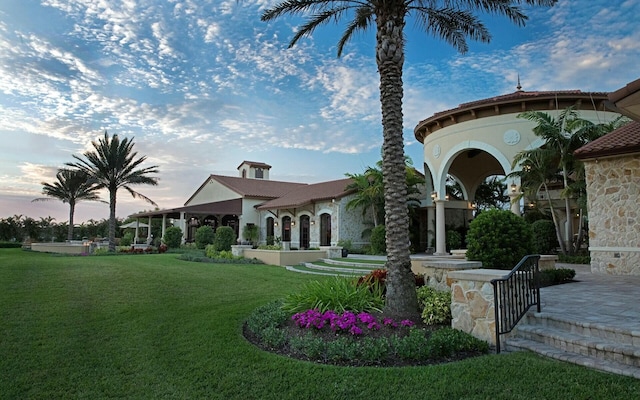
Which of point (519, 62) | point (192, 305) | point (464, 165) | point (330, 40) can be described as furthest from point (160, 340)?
point (464, 165)

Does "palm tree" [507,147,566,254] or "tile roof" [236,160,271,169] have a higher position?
"tile roof" [236,160,271,169]

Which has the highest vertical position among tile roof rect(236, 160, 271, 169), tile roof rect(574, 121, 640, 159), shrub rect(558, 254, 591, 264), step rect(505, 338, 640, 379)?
tile roof rect(236, 160, 271, 169)

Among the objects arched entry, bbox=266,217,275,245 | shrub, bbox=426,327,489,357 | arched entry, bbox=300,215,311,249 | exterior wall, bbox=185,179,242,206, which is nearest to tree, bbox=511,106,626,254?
shrub, bbox=426,327,489,357

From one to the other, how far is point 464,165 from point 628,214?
13811 mm

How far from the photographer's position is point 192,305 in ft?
27.9

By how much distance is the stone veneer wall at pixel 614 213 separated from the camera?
418 inches

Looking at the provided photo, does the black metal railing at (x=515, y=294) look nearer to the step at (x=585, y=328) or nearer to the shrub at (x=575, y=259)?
the step at (x=585, y=328)

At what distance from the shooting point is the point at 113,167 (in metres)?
27.3

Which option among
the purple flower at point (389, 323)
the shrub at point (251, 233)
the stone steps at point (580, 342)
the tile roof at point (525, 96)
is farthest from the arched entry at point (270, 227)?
A: the stone steps at point (580, 342)

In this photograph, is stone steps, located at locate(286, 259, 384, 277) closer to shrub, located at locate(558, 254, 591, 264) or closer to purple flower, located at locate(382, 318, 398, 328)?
shrub, located at locate(558, 254, 591, 264)

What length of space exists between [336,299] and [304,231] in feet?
67.7

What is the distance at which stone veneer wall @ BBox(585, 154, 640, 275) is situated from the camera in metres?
10.6

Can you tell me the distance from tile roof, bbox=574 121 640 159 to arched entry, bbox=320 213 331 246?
16049 mm

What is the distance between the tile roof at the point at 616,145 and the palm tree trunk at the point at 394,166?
7199mm
